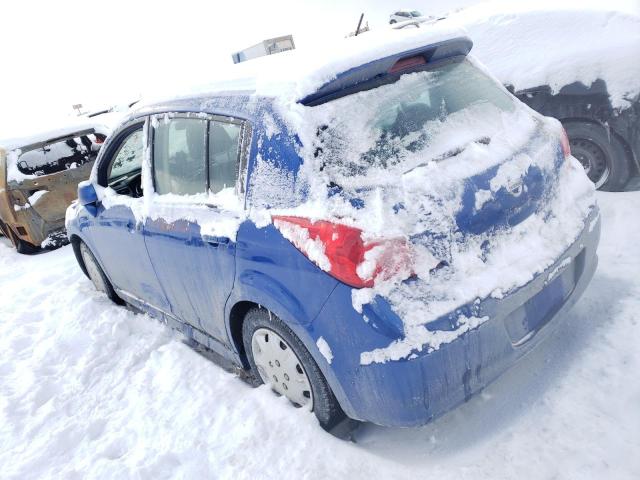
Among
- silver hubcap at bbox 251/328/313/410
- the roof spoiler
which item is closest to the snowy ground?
silver hubcap at bbox 251/328/313/410

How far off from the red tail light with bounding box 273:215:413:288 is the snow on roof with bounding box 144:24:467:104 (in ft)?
2.04

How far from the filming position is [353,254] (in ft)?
6.10

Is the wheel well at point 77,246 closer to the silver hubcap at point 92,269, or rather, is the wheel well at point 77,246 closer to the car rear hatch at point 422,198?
the silver hubcap at point 92,269

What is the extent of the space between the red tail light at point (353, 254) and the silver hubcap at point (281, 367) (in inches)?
24.8

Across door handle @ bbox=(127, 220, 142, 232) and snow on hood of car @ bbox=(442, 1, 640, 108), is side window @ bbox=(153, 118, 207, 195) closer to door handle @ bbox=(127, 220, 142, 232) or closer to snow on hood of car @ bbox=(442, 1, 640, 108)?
door handle @ bbox=(127, 220, 142, 232)

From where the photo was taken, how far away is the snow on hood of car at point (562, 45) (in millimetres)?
3928

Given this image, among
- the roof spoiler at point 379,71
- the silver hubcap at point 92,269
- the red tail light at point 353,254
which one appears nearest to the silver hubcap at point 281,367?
the red tail light at point 353,254

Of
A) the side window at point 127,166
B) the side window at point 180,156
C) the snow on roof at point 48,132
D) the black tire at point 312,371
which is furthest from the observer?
the snow on roof at point 48,132

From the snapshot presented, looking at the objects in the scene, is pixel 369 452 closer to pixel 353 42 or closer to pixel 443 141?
pixel 443 141

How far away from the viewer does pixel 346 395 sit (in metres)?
2.11

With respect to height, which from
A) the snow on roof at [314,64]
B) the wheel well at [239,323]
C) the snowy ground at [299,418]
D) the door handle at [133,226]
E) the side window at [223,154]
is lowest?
the snowy ground at [299,418]

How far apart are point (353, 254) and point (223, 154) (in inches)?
40.1

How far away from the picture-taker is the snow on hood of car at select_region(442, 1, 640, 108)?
155 inches

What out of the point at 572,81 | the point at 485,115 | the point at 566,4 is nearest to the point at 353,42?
the point at 485,115
